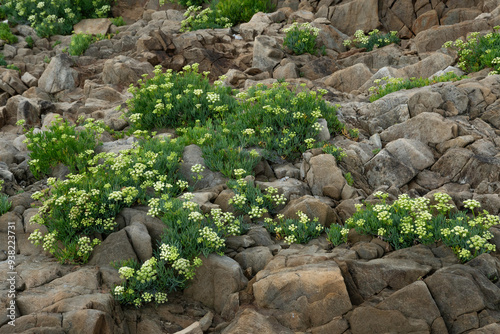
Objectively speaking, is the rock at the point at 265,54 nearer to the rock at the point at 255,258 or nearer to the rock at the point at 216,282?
the rock at the point at 255,258

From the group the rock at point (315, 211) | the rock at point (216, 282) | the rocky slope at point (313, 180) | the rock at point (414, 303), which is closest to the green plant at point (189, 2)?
the rocky slope at point (313, 180)

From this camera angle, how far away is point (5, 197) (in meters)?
7.90

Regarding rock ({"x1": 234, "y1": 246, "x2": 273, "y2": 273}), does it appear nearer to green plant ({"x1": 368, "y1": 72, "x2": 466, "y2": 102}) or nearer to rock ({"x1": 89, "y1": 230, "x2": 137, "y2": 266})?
rock ({"x1": 89, "y1": 230, "x2": 137, "y2": 266})

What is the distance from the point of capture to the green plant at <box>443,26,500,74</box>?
1211 centimetres

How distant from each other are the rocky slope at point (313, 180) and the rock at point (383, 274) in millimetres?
18

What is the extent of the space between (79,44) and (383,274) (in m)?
15.0

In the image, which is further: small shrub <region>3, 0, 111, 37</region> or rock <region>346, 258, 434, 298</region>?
small shrub <region>3, 0, 111, 37</region>

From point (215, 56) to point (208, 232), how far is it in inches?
392

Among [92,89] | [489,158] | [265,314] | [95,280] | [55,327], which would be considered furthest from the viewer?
[92,89]

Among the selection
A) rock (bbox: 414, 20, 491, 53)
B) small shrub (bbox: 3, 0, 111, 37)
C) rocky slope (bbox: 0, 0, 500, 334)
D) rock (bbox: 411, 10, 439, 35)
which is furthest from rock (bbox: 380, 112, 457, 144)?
small shrub (bbox: 3, 0, 111, 37)

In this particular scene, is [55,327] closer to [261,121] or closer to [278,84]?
[261,121]

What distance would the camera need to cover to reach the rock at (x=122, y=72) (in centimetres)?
1465

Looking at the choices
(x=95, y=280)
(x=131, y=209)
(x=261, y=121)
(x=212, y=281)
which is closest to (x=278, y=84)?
(x=261, y=121)

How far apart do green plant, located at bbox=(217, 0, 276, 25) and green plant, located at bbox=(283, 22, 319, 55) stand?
322 cm
